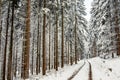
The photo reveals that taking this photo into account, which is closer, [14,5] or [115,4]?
[14,5]

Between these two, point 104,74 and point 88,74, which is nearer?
point 104,74

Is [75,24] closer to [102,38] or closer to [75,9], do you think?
[75,9]

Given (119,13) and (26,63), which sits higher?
(119,13)

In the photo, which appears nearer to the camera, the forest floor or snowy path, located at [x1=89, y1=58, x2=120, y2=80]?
snowy path, located at [x1=89, y1=58, x2=120, y2=80]

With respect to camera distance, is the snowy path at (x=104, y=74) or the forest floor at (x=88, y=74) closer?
the snowy path at (x=104, y=74)

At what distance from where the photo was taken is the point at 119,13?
34.6 metres

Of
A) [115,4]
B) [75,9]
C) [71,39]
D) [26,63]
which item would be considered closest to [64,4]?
[115,4]

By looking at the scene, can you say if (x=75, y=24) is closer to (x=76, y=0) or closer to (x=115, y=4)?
(x=76, y=0)

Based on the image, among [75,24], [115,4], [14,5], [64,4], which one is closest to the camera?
[14,5]

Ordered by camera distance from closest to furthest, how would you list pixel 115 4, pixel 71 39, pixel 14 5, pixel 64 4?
1. pixel 14 5
2. pixel 115 4
3. pixel 64 4
4. pixel 71 39

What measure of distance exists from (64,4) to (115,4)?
8329 millimetres

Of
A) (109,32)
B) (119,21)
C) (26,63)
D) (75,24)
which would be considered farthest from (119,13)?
(26,63)

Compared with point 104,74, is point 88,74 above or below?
below

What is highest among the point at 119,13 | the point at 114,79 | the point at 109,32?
the point at 119,13
